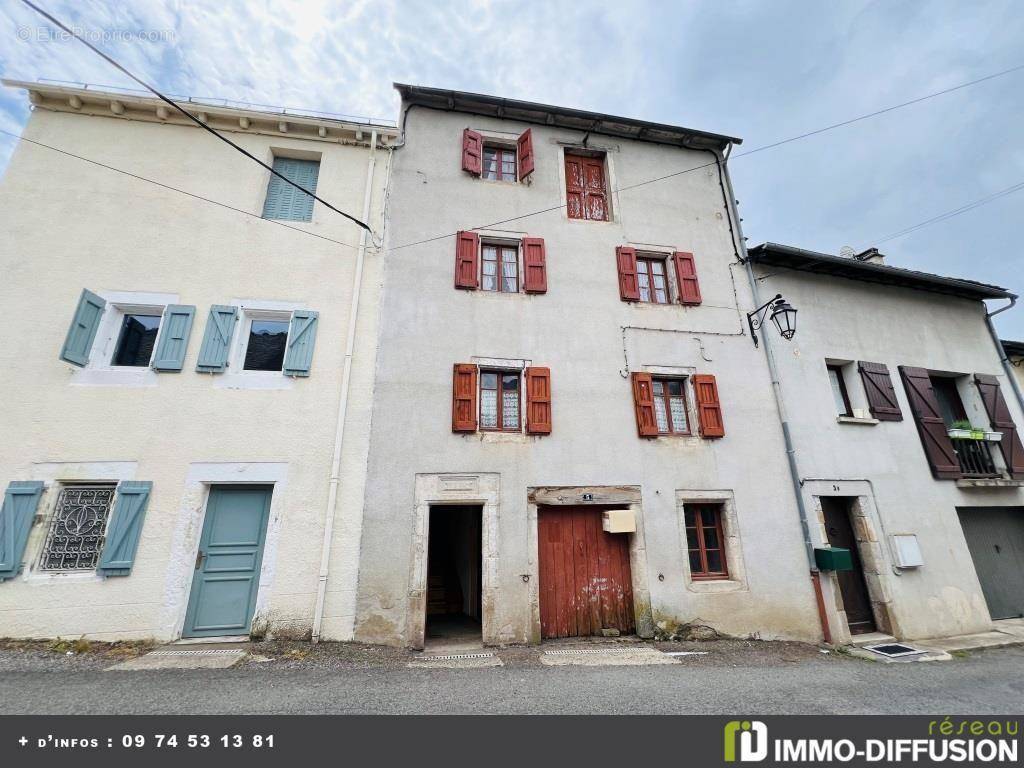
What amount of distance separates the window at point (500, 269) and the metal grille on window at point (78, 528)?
6.67 meters

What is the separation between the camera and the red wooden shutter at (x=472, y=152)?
827cm

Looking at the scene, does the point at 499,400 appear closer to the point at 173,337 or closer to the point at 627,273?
the point at 627,273

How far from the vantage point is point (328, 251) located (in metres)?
7.30

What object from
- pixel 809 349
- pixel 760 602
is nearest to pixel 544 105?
pixel 809 349

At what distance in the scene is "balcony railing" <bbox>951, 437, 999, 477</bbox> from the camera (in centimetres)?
870

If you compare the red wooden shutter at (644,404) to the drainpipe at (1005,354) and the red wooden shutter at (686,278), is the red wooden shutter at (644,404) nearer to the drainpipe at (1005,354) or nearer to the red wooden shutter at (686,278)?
the red wooden shutter at (686,278)

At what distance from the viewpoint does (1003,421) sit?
9.22 meters

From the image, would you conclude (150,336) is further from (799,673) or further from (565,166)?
(799,673)

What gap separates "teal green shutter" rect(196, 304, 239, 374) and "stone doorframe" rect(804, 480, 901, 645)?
10.4m

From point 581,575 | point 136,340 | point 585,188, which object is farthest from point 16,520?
point 585,188

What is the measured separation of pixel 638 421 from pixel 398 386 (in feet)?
14.0

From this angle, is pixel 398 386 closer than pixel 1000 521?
Yes

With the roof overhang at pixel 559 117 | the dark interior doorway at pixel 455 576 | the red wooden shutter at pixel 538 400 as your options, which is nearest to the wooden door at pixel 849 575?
the red wooden shutter at pixel 538 400
